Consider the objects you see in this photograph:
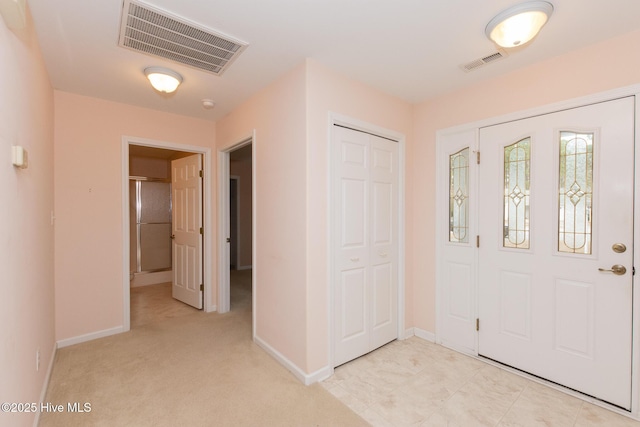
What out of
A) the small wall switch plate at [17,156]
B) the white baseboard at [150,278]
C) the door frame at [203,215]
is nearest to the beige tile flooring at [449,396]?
the door frame at [203,215]

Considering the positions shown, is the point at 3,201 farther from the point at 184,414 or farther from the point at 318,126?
the point at 318,126

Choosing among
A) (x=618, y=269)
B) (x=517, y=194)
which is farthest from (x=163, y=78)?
(x=618, y=269)

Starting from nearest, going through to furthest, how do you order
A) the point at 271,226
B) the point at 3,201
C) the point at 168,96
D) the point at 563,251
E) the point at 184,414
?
the point at 3,201 < the point at 184,414 < the point at 563,251 < the point at 271,226 < the point at 168,96

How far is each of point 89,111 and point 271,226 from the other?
7.59ft

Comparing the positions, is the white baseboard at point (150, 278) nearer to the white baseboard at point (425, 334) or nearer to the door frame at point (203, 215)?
the door frame at point (203, 215)

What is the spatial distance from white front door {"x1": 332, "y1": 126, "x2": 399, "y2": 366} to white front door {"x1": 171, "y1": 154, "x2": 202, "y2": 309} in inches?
87.7

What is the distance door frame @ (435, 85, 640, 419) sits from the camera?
189 cm

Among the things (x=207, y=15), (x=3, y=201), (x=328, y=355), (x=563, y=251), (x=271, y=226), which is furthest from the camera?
(x=271, y=226)

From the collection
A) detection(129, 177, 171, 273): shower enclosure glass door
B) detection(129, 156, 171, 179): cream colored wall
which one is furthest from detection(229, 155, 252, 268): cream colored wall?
detection(129, 177, 171, 273): shower enclosure glass door

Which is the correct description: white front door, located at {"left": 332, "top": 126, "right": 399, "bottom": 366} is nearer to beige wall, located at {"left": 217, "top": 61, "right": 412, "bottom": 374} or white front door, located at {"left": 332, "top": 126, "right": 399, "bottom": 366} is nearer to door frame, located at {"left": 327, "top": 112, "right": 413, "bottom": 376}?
door frame, located at {"left": 327, "top": 112, "right": 413, "bottom": 376}

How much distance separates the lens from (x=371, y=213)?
273cm

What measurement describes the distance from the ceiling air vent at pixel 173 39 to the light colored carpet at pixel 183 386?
2.53 metres

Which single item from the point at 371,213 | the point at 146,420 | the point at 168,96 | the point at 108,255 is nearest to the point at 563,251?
the point at 371,213

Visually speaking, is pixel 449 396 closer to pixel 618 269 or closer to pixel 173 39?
pixel 618 269
